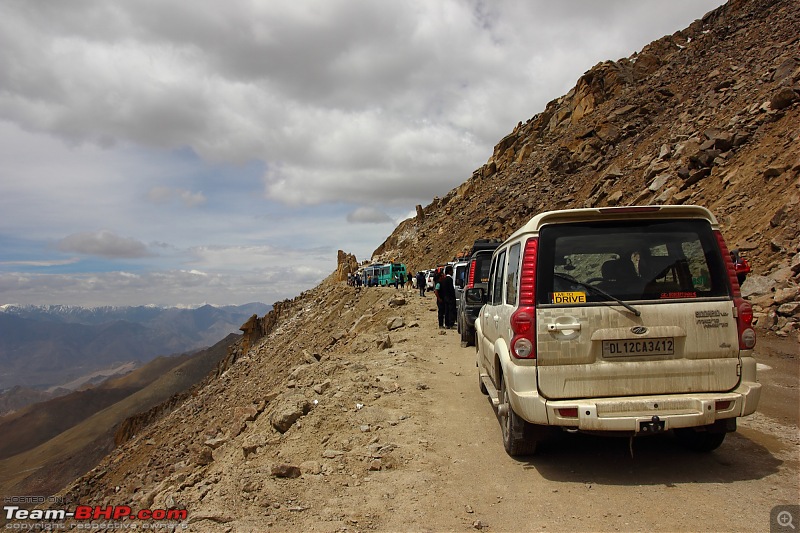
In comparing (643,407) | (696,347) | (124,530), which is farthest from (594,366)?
(124,530)

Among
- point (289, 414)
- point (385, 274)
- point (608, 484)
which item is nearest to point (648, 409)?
point (608, 484)

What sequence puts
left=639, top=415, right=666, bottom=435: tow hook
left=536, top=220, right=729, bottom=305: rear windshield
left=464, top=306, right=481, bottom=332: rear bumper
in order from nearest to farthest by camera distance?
left=639, top=415, right=666, bottom=435: tow hook, left=536, top=220, right=729, bottom=305: rear windshield, left=464, top=306, right=481, bottom=332: rear bumper

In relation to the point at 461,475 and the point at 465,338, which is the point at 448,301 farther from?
the point at 461,475

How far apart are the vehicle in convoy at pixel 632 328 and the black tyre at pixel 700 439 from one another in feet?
1.01

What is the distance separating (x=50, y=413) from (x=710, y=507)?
536ft

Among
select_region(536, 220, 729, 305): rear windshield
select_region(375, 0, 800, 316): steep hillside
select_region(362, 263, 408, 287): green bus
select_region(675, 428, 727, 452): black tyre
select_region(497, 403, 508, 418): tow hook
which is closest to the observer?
select_region(536, 220, 729, 305): rear windshield

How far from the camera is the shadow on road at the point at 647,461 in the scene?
14.6ft

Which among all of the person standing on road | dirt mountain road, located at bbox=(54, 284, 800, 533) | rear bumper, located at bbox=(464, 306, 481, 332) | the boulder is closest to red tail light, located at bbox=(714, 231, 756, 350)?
dirt mountain road, located at bbox=(54, 284, 800, 533)

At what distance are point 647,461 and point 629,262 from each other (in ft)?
6.57

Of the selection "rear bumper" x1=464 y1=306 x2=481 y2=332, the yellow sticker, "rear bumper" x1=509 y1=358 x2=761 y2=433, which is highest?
the yellow sticker

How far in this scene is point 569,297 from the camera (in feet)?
14.0

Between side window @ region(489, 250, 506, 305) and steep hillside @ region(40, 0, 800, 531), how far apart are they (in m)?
1.68

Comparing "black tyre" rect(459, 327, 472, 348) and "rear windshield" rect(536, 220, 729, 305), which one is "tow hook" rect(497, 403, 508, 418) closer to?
"rear windshield" rect(536, 220, 729, 305)

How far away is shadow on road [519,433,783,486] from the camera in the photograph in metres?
4.45
